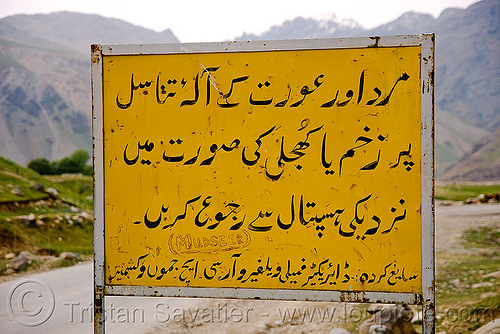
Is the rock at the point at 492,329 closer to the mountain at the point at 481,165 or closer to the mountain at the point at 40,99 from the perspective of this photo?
the mountain at the point at 481,165

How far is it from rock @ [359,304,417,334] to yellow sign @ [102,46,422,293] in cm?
284

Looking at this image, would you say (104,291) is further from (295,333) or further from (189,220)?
(295,333)

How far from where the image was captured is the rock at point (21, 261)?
400 inches

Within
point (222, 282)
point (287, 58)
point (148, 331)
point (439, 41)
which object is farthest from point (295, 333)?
point (439, 41)

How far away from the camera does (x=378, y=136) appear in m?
3.50

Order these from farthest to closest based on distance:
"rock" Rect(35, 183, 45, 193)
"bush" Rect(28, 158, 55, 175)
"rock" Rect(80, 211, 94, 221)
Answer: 1. "bush" Rect(28, 158, 55, 175)
2. "rock" Rect(35, 183, 45, 193)
3. "rock" Rect(80, 211, 94, 221)

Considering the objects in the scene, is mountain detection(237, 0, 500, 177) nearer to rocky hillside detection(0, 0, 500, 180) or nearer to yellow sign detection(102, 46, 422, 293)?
rocky hillside detection(0, 0, 500, 180)

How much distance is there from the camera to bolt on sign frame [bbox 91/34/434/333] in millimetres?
3465

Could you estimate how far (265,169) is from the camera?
3604 mm

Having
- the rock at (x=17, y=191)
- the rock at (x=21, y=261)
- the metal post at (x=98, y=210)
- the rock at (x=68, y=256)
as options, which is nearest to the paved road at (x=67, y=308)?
the rock at (x=21, y=261)

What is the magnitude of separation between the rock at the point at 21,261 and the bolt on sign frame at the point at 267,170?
761 centimetres

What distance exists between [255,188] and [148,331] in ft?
12.5

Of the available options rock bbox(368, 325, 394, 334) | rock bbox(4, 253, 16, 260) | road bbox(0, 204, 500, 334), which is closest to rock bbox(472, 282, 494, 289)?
rock bbox(368, 325, 394, 334)

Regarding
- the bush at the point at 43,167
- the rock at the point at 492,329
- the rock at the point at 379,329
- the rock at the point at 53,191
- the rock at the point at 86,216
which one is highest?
the bush at the point at 43,167
